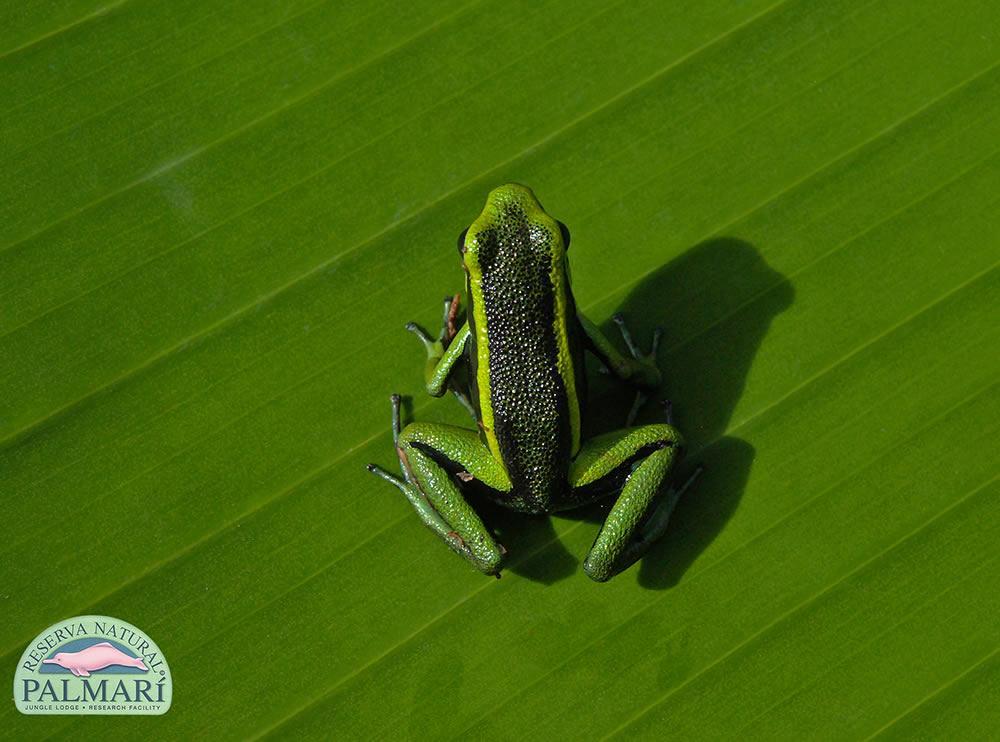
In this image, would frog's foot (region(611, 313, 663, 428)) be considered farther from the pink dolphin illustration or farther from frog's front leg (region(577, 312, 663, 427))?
the pink dolphin illustration

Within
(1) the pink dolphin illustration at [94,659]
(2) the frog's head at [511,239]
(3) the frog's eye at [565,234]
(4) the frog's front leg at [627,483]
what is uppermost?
(2) the frog's head at [511,239]

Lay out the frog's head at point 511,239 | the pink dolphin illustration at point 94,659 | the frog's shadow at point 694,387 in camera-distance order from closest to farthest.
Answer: the frog's head at point 511,239 < the pink dolphin illustration at point 94,659 < the frog's shadow at point 694,387

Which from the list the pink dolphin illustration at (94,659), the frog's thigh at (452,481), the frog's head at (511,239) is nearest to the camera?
the frog's head at (511,239)

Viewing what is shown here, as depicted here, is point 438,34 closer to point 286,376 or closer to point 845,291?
point 286,376

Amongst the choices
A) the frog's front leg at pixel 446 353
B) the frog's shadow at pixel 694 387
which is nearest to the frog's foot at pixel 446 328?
the frog's front leg at pixel 446 353

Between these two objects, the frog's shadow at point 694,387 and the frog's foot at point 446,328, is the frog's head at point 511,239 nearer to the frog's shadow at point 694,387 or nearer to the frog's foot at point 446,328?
the frog's foot at point 446,328

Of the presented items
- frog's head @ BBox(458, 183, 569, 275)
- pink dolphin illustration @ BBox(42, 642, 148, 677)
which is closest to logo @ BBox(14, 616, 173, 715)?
pink dolphin illustration @ BBox(42, 642, 148, 677)

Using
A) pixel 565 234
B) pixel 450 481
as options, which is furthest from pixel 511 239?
pixel 450 481
